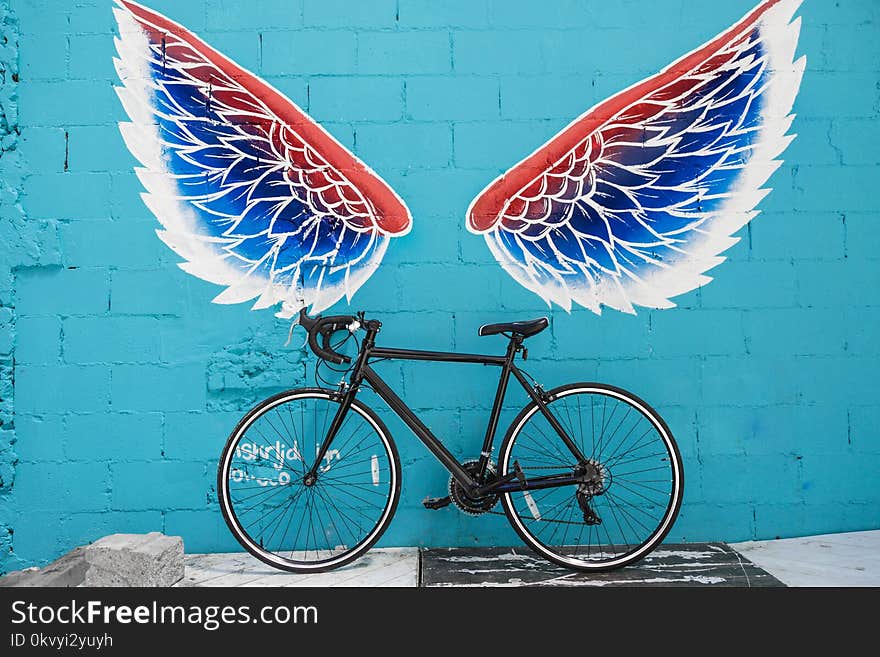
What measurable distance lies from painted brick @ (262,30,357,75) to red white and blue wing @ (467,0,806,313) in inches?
34.3

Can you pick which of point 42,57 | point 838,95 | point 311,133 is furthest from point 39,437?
point 838,95

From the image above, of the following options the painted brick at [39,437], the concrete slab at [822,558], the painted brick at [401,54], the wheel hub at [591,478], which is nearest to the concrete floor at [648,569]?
the concrete slab at [822,558]

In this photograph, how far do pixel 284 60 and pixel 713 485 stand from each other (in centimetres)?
270

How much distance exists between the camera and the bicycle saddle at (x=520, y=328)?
9.66ft

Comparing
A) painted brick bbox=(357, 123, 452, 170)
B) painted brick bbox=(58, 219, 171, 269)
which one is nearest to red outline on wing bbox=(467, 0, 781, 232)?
painted brick bbox=(357, 123, 452, 170)

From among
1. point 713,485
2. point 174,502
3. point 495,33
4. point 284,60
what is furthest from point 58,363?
point 713,485

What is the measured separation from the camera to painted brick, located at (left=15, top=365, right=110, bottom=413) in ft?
10.5

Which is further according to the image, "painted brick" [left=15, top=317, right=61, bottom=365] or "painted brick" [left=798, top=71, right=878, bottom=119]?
"painted brick" [left=798, top=71, right=878, bottom=119]

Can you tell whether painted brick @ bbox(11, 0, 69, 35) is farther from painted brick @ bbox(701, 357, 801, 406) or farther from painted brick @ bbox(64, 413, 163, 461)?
painted brick @ bbox(701, 357, 801, 406)

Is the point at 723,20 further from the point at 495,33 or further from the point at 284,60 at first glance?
the point at 284,60

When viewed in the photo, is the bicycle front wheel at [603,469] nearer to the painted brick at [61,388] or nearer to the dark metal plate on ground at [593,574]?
the dark metal plate on ground at [593,574]

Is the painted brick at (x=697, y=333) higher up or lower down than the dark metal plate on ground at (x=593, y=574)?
higher up

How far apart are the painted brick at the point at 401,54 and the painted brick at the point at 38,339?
1.78 meters

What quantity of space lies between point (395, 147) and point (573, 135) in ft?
2.63
